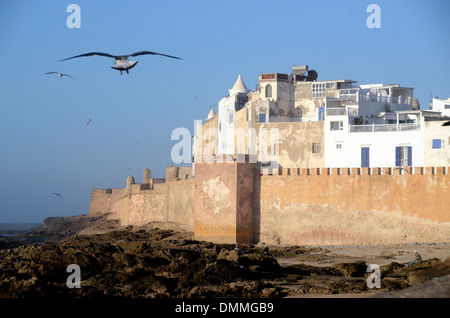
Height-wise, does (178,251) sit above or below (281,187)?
below

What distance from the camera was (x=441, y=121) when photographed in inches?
1266

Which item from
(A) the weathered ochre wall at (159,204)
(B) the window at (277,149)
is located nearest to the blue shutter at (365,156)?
(B) the window at (277,149)

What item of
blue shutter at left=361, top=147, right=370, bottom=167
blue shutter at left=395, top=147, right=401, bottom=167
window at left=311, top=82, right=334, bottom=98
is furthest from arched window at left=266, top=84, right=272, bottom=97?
blue shutter at left=395, top=147, right=401, bottom=167

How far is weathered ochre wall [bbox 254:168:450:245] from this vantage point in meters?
25.1

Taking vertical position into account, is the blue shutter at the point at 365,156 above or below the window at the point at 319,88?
below

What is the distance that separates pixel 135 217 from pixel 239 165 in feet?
61.0

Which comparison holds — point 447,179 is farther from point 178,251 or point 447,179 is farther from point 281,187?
point 178,251

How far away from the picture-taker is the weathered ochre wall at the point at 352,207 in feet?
82.3

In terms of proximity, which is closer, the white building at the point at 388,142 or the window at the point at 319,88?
the white building at the point at 388,142

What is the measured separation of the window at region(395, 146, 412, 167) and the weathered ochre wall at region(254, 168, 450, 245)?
20.6ft

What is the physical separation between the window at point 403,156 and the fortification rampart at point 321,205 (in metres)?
5.53

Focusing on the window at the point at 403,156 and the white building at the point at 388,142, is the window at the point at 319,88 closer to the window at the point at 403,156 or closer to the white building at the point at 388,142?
the white building at the point at 388,142

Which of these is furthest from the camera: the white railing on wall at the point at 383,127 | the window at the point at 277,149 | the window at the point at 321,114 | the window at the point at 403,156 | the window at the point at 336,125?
the window at the point at 321,114

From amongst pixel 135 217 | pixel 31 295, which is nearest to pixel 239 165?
pixel 31 295
